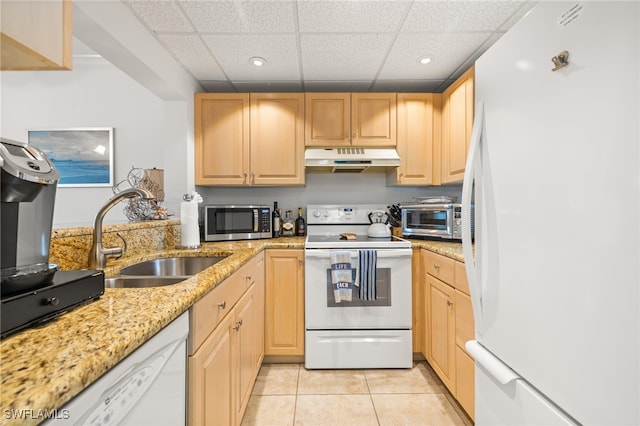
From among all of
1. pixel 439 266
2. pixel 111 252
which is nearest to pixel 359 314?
pixel 439 266

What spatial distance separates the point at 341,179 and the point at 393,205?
57 centimetres

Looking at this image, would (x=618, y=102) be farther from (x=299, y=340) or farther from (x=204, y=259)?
(x=299, y=340)

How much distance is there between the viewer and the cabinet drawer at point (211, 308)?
3.00ft

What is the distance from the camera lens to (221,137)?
8.59 feet

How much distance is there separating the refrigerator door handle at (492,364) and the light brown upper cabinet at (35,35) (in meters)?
1.65

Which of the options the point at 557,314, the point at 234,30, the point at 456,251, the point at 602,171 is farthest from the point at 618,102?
the point at 234,30

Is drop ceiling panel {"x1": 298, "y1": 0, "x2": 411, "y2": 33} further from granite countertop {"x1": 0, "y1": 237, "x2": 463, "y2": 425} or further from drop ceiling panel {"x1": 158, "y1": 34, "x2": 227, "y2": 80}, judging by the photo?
granite countertop {"x1": 0, "y1": 237, "x2": 463, "y2": 425}

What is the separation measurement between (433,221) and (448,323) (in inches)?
31.6

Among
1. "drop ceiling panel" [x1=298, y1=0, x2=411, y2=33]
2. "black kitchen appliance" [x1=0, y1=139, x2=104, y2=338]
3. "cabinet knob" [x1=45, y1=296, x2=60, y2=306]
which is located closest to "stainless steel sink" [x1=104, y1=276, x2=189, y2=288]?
"black kitchen appliance" [x1=0, y1=139, x2=104, y2=338]

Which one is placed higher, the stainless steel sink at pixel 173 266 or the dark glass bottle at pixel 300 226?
the dark glass bottle at pixel 300 226

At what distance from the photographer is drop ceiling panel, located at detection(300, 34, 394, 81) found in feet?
6.43

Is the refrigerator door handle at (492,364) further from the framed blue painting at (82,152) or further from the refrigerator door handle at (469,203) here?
the framed blue painting at (82,152)

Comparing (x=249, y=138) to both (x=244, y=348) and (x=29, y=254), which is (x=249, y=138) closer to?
(x=244, y=348)

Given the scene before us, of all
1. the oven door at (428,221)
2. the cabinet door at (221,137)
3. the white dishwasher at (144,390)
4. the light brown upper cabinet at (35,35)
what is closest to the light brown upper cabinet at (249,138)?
the cabinet door at (221,137)
